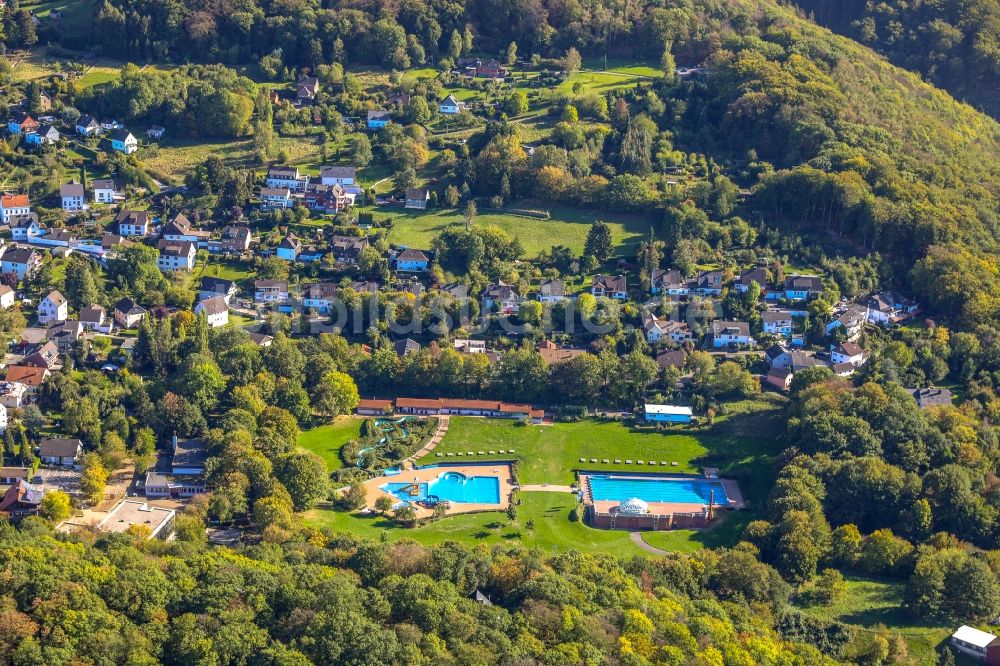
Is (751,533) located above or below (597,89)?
below

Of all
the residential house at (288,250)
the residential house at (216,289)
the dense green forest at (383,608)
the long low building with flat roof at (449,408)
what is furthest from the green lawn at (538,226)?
the dense green forest at (383,608)

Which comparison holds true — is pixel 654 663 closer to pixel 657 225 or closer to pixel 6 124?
pixel 657 225

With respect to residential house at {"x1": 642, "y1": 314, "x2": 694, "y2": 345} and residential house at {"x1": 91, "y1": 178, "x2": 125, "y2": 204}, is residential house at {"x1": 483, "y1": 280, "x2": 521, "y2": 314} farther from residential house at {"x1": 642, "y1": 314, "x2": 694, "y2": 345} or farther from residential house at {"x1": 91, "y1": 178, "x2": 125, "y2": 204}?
residential house at {"x1": 91, "y1": 178, "x2": 125, "y2": 204}

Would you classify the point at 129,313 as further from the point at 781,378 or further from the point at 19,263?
the point at 781,378

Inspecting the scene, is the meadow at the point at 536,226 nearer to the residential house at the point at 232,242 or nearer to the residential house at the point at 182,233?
the residential house at the point at 232,242

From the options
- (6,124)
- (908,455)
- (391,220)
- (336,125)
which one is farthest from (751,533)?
(6,124)

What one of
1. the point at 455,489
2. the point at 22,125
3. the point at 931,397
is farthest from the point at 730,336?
the point at 22,125
